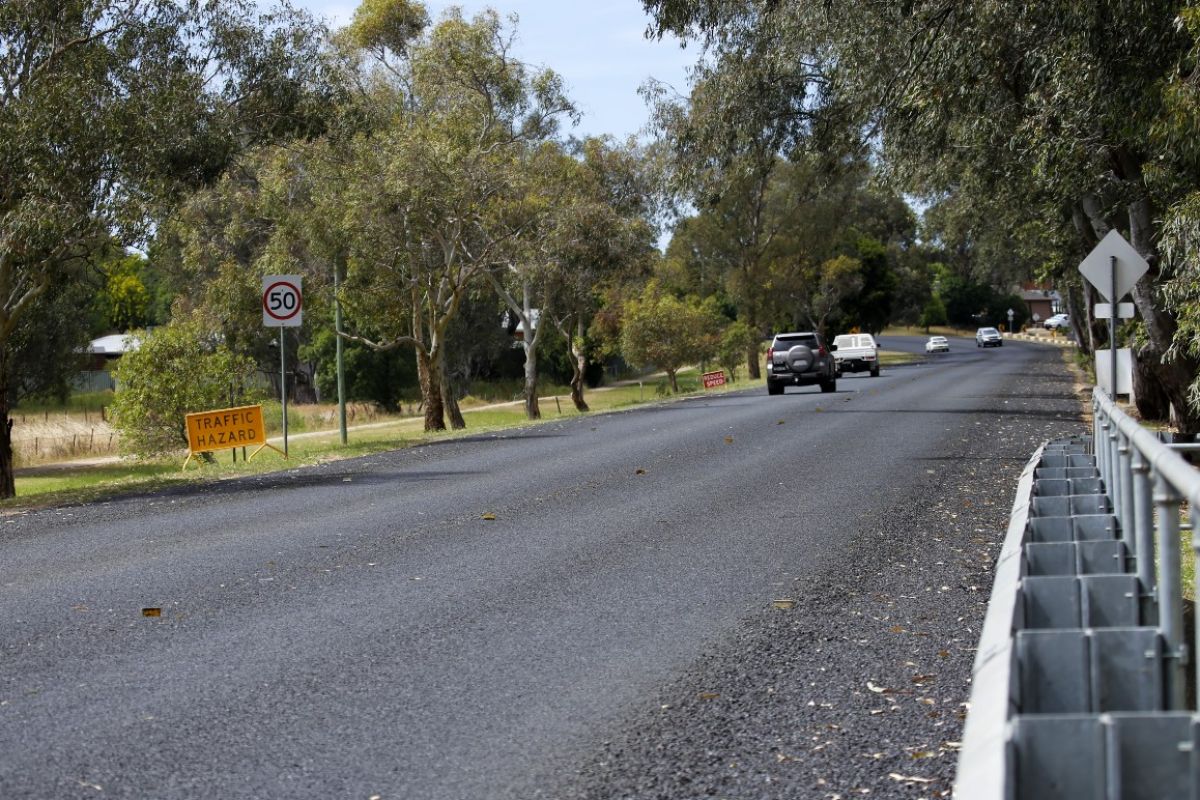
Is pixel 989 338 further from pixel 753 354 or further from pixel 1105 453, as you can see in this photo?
pixel 1105 453

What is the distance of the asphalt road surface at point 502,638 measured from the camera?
527 centimetres

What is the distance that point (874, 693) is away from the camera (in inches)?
252

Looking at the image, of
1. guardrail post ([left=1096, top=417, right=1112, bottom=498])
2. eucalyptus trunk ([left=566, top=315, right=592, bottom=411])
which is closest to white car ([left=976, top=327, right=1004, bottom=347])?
eucalyptus trunk ([left=566, top=315, right=592, bottom=411])

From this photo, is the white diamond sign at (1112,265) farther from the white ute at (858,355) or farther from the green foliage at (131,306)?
the green foliage at (131,306)

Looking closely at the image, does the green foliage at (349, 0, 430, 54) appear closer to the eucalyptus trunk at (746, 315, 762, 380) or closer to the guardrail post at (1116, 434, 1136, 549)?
the eucalyptus trunk at (746, 315, 762, 380)

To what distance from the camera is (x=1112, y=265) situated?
64.0 feet

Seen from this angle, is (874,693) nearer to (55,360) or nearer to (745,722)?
(745,722)

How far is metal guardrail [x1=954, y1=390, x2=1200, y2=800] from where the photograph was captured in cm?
312

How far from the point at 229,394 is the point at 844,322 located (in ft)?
201

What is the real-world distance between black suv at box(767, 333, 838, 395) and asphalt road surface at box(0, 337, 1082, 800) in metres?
25.1

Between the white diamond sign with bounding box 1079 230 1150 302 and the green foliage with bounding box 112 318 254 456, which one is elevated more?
the white diamond sign with bounding box 1079 230 1150 302

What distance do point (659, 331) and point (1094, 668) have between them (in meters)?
56.1

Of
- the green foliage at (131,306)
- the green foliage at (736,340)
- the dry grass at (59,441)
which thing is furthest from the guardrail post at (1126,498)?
the green foliage at (131,306)

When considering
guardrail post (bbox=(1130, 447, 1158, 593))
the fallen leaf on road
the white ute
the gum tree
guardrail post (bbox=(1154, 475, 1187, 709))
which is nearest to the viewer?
guardrail post (bbox=(1154, 475, 1187, 709))
